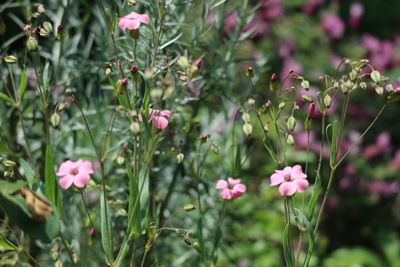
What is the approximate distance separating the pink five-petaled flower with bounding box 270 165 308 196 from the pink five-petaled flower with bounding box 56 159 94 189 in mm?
230

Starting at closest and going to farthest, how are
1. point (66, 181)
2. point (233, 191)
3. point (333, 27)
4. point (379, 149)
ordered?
point (66, 181) → point (233, 191) → point (379, 149) → point (333, 27)

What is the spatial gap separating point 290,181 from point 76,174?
27 centimetres

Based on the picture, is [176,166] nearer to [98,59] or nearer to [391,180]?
[98,59]

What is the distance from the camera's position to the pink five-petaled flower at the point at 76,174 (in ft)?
2.07

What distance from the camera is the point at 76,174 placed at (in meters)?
0.67

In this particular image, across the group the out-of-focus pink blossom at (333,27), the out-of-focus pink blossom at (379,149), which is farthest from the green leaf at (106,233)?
the out-of-focus pink blossom at (333,27)

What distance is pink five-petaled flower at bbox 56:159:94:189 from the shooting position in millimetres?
630

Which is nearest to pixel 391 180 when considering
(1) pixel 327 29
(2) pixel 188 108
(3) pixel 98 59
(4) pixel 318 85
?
(4) pixel 318 85

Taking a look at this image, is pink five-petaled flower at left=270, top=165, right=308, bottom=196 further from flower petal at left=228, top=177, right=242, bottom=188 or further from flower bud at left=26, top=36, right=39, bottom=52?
flower bud at left=26, top=36, right=39, bottom=52

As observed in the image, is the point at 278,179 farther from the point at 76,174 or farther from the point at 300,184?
the point at 76,174

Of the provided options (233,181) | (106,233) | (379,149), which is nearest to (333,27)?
(379,149)

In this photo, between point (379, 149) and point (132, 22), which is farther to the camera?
point (379, 149)

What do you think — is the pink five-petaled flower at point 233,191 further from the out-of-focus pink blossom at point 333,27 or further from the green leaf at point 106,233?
the out-of-focus pink blossom at point 333,27

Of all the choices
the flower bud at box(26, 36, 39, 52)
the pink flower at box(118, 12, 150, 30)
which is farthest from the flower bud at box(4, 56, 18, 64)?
the pink flower at box(118, 12, 150, 30)
